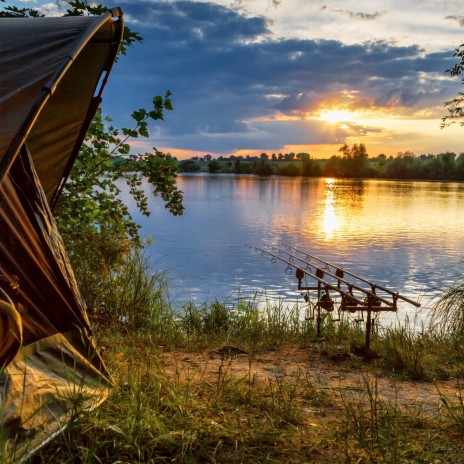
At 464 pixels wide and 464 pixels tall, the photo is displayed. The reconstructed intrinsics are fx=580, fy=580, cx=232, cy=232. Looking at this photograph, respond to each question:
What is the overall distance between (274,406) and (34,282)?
1845 mm

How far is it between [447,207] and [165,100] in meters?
57.0

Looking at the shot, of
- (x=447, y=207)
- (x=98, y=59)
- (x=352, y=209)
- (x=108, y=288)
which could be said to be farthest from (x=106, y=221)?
(x=447, y=207)

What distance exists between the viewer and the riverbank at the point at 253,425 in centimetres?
332

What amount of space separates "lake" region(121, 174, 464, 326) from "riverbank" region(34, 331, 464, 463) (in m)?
4.59

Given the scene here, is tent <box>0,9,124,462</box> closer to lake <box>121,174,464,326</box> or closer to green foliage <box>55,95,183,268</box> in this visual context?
green foliage <box>55,95,183,268</box>

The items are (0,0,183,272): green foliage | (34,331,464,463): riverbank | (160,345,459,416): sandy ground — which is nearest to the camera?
(34,331,464,463): riverbank

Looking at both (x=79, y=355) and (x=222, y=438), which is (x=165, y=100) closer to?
(x=79, y=355)

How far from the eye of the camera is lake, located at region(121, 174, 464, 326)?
22.7m

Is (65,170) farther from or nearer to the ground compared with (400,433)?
farther from the ground

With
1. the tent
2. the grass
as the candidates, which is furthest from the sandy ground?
the tent

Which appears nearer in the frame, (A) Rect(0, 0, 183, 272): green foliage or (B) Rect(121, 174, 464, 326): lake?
(A) Rect(0, 0, 183, 272): green foliage

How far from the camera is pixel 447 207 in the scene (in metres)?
59.4

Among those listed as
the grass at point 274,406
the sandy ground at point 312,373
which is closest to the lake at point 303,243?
the sandy ground at point 312,373

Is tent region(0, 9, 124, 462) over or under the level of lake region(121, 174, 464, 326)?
over
